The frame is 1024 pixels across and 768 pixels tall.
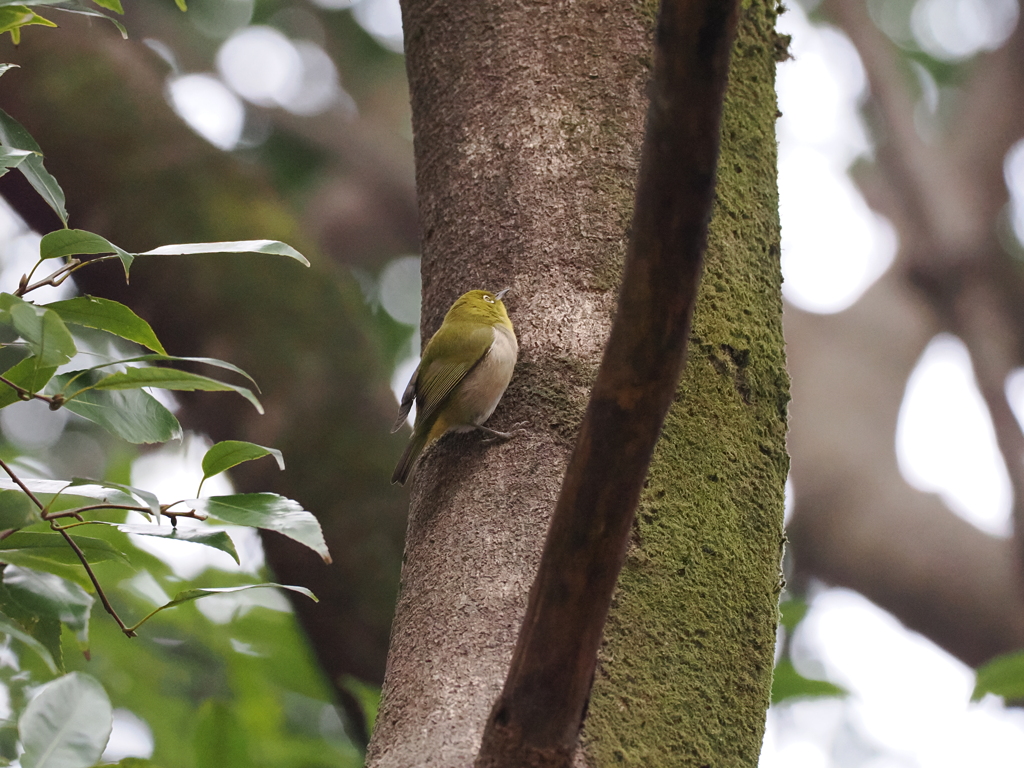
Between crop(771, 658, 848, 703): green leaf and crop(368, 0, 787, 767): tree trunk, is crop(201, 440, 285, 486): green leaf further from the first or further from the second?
crop(771, 658, 848, 703): green leaf

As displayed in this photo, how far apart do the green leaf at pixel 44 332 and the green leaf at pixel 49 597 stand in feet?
1.18

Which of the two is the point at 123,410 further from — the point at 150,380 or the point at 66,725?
the point at 66,725

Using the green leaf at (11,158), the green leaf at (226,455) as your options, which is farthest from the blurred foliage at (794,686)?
the green leaf at (11,158)

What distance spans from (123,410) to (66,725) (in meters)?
0.49

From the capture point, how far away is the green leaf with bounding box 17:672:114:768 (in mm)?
1075

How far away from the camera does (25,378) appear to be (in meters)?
1.28

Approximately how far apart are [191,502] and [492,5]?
1524mm

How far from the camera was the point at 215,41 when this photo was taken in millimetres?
8188

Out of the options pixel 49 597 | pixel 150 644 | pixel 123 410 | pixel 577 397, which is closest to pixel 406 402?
pixel 577 397

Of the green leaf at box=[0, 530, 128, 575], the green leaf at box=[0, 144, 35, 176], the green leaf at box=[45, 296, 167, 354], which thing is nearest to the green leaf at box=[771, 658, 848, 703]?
the green leaf at box=[0, 530, 128, 575]

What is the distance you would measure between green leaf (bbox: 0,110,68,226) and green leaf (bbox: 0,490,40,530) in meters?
0.44

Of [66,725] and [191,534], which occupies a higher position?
[191,534]

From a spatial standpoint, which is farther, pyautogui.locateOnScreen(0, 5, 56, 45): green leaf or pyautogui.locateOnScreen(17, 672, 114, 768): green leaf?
pyautogui.locateOnScreen(0, 5, 56, 45): green leaf

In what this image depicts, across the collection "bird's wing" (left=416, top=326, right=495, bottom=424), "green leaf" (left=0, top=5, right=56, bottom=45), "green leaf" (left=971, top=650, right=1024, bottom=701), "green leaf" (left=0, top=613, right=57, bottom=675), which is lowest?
"green leaf" (left=0, top=613, right=57, bottom=675)
